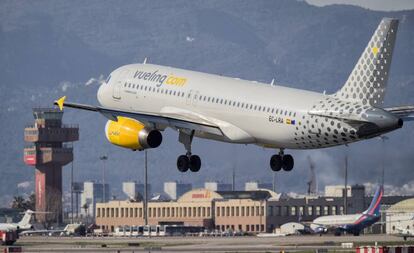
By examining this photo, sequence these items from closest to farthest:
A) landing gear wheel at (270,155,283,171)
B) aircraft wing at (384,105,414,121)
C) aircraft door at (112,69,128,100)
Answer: aircraft wing at (384,105,414,121) → landing gear wheel at (270,155,283,171) → aircraft door at (112,69,128,100)

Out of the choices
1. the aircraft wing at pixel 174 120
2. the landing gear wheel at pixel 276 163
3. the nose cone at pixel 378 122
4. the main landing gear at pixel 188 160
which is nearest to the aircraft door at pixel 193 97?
the aircraft wing at pixel 174 120

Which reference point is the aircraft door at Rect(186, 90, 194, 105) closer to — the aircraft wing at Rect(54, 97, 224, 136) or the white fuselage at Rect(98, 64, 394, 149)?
the white fuselage at Rect(98, 64, 394, 149)

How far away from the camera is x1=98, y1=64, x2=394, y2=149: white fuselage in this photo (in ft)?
327

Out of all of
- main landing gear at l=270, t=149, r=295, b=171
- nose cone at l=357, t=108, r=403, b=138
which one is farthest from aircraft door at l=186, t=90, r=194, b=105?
nose cone at l=357, t=108, r=403, b=138

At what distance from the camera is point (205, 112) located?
107 m

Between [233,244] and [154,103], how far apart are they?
6828cm

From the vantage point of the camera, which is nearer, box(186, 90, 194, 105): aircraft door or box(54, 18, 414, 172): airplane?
box(54, 18, 414, 172): airplane

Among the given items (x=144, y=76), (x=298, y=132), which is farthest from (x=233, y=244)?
(x=298, y=132)

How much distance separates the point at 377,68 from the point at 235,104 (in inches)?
470

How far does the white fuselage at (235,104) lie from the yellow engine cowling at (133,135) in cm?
183

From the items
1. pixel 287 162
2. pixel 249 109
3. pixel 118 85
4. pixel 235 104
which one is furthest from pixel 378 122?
pixel 118 85

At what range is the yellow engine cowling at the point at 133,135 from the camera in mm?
108312

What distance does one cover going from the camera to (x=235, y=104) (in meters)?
105

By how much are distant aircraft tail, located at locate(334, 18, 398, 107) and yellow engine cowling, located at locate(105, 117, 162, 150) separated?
57.1 ft
